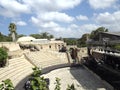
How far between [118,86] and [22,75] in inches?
635

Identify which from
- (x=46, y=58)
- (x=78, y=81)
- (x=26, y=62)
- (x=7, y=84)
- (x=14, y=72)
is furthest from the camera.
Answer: (x=46, y=58)

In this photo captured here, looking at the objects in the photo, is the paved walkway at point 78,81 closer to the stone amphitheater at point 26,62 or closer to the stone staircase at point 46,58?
the stone amphitheater at point 26,62

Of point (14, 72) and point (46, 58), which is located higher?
point (14, 72)

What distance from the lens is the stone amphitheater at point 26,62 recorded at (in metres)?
33.9

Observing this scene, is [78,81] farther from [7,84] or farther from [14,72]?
[7,84]

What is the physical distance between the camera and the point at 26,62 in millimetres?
46781

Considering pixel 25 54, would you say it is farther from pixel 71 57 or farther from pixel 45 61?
pixel 71 57

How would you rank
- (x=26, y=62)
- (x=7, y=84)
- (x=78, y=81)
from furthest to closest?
(x=26, y=62) < (x=78, y=81) < (x=7, y=84)

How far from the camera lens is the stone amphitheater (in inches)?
1334

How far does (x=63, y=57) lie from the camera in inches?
2361

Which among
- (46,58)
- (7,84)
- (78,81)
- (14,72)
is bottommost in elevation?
(78,81)

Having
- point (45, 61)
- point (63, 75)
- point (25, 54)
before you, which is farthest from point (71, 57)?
point (63, 75)

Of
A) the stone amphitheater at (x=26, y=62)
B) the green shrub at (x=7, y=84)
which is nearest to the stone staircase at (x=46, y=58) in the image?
the stone amphitheater at (x=26, y=62)

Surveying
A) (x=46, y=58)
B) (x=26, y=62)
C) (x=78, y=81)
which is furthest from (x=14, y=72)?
(x=46, y=58)
